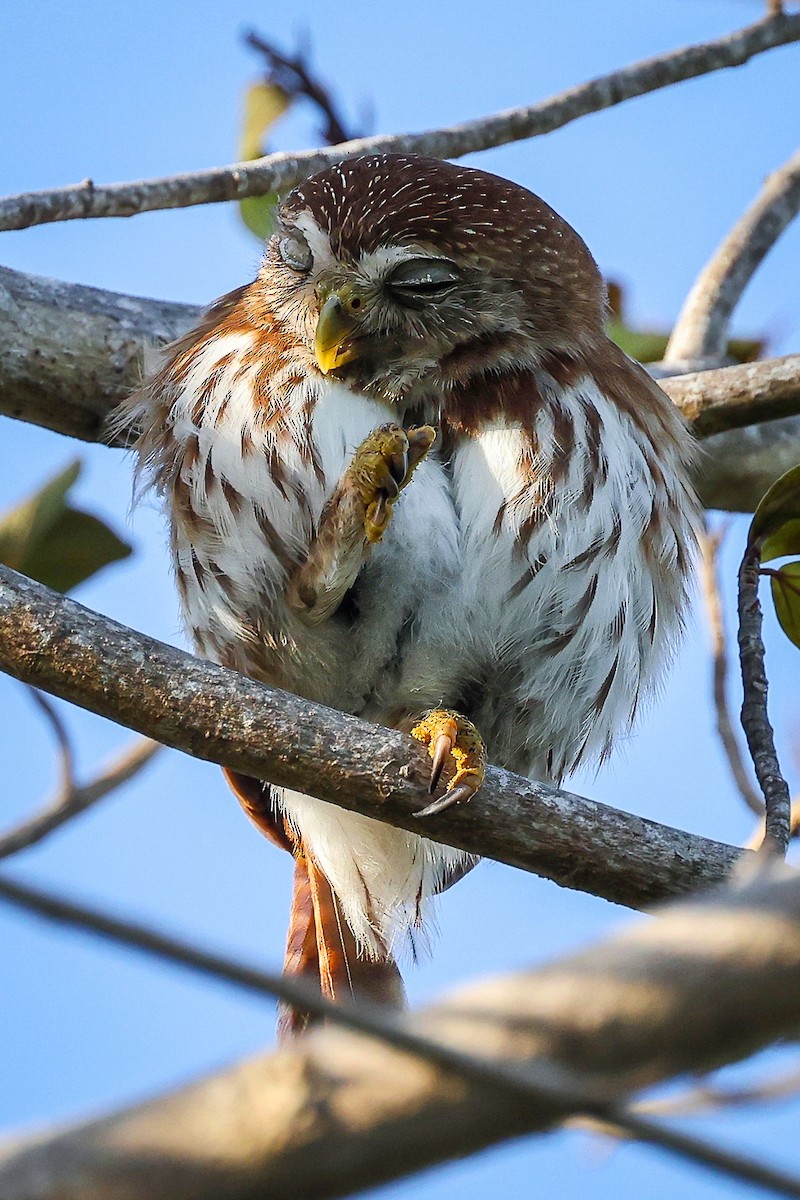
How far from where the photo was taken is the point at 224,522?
3.51 m

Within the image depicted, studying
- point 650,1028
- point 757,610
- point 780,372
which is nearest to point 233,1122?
point 650,1028

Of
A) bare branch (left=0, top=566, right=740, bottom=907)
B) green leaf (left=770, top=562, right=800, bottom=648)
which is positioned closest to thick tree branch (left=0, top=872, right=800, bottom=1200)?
bare branch (left=0, top=566, right=740, bottom=907)

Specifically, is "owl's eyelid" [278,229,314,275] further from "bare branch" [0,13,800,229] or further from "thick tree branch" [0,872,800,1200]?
"thick tree branch" [0,872,800,1200]

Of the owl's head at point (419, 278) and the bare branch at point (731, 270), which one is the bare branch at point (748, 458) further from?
the owl's head at point (419, 278)

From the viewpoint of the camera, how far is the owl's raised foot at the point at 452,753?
2.75 metres

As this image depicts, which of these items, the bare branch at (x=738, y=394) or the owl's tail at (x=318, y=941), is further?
the bare branch at (x=738, y=394)

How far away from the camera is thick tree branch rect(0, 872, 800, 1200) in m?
0.95

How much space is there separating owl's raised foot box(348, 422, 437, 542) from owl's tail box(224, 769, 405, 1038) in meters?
0.99

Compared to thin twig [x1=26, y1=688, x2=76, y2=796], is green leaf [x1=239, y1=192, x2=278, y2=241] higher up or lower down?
higher up

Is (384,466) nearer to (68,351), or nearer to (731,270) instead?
(68,351)

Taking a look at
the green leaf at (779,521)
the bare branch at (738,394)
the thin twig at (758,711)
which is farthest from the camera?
the bare branch at (738,394)

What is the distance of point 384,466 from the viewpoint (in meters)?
3.14

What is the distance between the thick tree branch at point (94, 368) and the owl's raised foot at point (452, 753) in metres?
1.65

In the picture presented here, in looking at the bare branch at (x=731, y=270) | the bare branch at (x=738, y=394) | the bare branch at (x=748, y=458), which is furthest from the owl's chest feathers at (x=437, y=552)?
the bare branch at (x=731, y=270)
